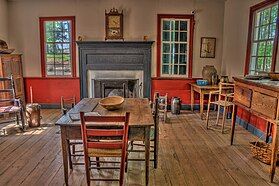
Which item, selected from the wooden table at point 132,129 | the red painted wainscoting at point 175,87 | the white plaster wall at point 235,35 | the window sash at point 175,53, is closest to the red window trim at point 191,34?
the window sash at point 175,53

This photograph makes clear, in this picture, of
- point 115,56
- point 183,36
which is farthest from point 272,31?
point 115,56

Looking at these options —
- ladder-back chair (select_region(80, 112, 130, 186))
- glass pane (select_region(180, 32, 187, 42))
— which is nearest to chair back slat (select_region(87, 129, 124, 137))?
ladder-back chair (select_region(80, 112, 130, 186))

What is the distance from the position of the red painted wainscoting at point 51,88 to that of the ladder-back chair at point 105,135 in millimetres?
3973

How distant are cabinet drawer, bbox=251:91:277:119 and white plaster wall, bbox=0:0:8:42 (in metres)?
5.44

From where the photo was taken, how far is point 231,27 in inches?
215

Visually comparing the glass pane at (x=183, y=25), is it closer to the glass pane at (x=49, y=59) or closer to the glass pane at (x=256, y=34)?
the glass pane at (x=256, y=34)

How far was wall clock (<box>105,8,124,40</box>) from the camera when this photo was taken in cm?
575

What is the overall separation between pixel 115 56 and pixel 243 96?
3.31m

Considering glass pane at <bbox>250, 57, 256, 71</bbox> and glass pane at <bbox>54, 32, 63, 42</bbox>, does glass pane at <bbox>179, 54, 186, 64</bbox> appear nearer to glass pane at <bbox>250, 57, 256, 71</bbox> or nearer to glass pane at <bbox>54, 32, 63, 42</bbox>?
glass pane at <bbox>250, 57, 256, 71</bbox>

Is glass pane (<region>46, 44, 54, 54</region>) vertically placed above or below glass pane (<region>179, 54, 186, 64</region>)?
above

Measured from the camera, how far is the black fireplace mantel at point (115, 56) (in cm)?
578

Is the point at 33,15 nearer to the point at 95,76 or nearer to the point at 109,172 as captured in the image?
the point at 95,76

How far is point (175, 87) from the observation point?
19.9 ft

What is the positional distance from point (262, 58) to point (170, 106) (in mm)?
2407
